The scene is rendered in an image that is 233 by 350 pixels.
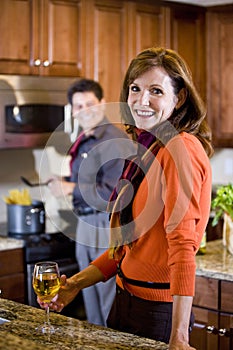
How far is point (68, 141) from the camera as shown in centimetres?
453

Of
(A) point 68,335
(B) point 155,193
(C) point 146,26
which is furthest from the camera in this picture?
(C) point 146,26

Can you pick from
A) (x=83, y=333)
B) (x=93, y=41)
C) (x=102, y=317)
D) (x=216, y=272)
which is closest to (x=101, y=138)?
(x=93, y=41)

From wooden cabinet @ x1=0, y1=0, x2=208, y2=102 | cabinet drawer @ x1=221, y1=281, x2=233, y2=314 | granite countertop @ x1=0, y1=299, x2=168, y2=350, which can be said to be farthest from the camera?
wooden cabinet @ x1=0, y1=0, x2=208, y2=102

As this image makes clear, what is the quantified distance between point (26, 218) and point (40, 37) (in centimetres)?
111

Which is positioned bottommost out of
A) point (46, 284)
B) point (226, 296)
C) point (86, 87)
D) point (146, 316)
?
point (226, 296)

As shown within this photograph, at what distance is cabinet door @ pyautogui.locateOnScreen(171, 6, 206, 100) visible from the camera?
16.1ft

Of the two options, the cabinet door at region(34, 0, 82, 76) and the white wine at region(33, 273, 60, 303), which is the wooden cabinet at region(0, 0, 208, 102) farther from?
the white wine at region(33, 273, 60, 303)

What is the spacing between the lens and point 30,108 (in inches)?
159

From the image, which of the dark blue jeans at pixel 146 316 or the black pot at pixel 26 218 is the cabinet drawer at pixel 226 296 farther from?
the black pot at pixel 26 218

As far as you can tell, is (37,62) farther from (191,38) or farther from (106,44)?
(191,38)

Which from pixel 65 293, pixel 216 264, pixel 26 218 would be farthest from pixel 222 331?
pixel 26 218

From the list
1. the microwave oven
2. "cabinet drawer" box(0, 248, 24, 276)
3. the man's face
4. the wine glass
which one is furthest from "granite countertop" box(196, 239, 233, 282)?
the microwave oven

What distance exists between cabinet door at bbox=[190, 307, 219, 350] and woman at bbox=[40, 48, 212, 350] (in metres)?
0.70

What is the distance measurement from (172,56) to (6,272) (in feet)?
6.73
